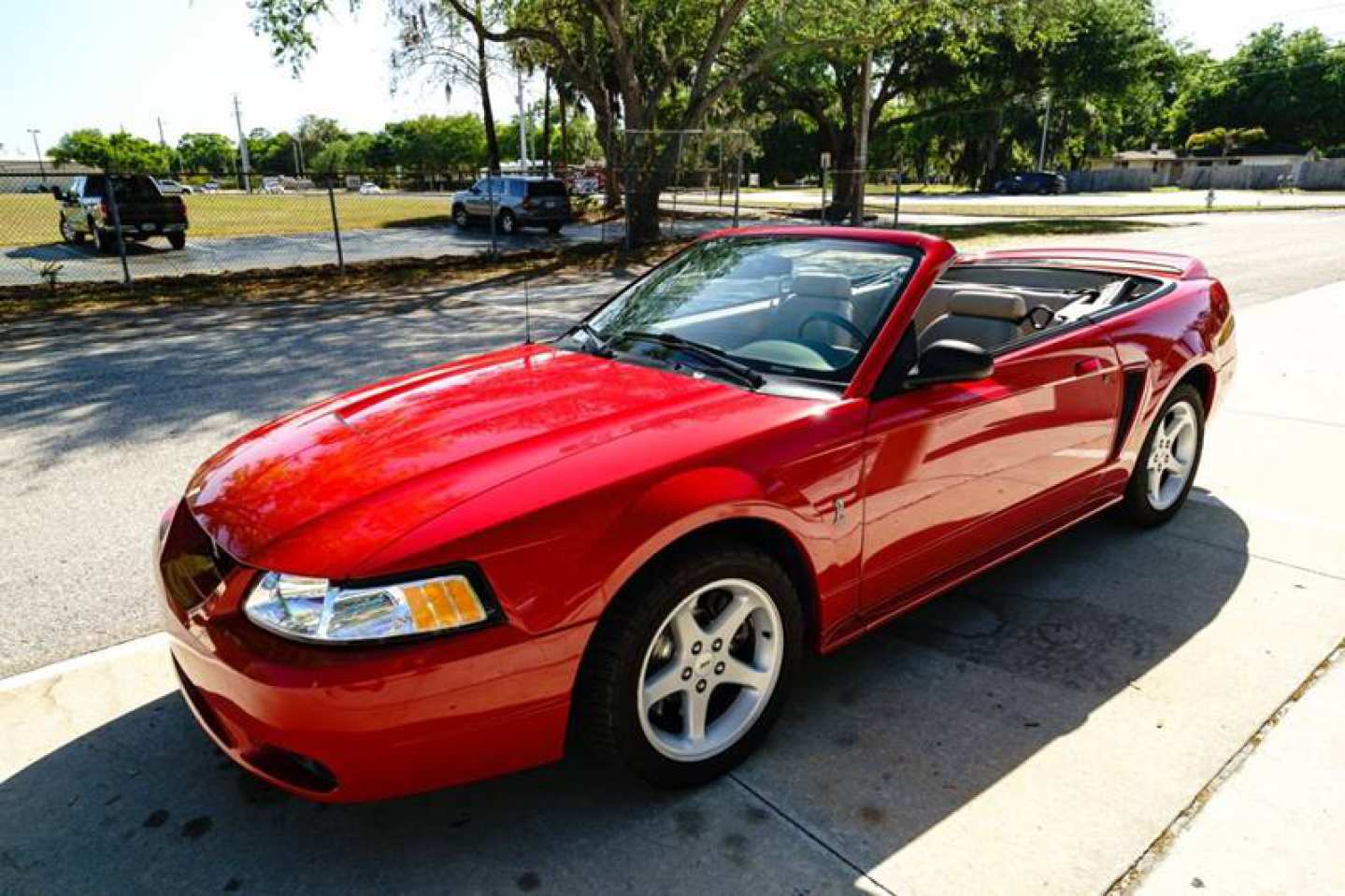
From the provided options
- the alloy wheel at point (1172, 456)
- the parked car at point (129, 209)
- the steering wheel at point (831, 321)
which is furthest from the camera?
the parked car at point (129, 209)

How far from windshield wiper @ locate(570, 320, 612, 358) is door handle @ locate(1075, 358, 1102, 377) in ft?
5.83

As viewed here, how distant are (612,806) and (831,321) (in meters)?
1.71

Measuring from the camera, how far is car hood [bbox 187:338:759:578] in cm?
205

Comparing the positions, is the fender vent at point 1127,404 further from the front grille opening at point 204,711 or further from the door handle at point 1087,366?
the front grille opening at point 204,711

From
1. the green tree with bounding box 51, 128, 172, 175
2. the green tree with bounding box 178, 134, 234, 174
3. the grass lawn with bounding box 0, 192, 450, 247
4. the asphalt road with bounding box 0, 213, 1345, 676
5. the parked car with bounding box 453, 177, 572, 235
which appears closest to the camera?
the asphalt road with bounding box 0, 213, 1345, 676

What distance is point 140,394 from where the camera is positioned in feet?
22.9

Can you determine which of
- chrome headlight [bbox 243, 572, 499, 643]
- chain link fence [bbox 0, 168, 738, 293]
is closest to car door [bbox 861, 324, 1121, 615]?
chrome headlight [bbox 243, 572, 499, 643]

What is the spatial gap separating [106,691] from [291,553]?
4.74 feet

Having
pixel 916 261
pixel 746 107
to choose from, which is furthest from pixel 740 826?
pixel 746 107

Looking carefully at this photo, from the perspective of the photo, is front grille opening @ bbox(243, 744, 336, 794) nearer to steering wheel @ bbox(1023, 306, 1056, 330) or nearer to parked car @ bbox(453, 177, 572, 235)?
steering wheel @ bbox(1023, 306, 1056, 330)

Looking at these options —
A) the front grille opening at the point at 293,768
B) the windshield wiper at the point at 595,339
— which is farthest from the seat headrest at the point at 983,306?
the front grille opening at the point at 293,768

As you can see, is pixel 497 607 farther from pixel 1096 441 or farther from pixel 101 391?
pixel 101 391

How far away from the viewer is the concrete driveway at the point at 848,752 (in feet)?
7.00

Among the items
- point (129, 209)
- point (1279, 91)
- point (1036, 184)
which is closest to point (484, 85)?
point (129, 209)
